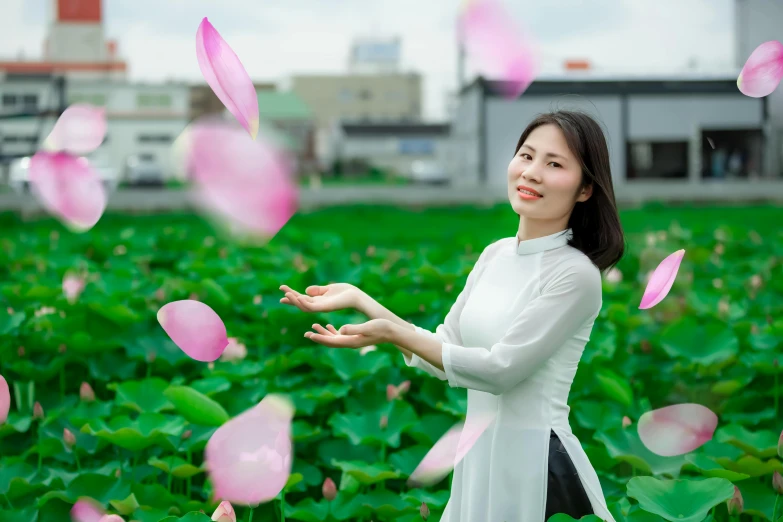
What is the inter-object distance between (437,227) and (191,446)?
22.2 ft

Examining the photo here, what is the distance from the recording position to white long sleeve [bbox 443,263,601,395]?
4.19 feet

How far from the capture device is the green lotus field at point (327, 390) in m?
1.90

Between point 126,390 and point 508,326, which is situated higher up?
point 508,326

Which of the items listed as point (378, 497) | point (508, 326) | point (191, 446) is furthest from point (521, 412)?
point (191, 446)

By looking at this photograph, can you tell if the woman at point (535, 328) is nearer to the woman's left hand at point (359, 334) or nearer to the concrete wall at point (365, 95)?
the woman's left hand at point (359, 334)

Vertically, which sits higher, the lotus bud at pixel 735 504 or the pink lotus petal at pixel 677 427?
the pink lotus petal at pixel 677 427

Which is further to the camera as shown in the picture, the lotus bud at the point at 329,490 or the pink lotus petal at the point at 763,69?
the lotus bud at the point at 329,490

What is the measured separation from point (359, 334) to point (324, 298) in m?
0.09

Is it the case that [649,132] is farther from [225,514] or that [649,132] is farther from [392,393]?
[225,514]

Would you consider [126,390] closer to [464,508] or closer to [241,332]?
[241,332]

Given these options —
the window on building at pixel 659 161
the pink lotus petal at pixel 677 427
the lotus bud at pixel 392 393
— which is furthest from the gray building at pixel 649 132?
the pink lotus petal at pixel 677 427

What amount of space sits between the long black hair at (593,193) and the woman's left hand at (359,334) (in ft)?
1.05

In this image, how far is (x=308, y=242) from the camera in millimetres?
5680

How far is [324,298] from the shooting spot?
1.32 metres
